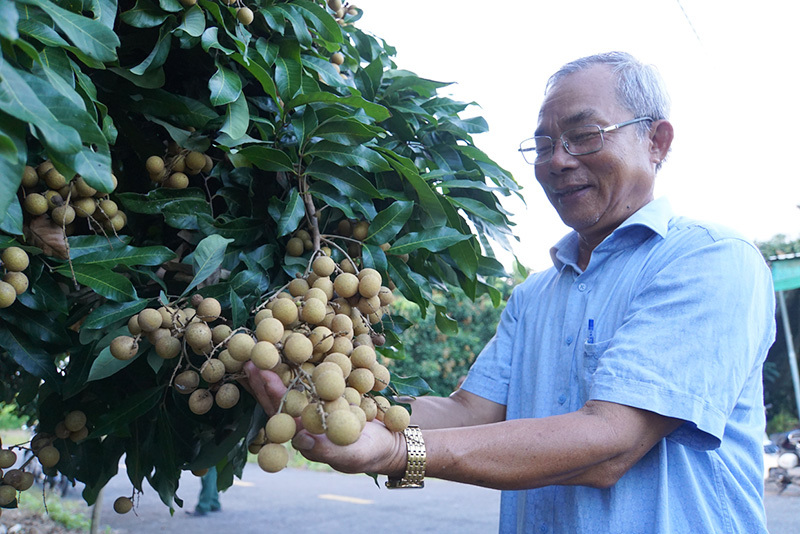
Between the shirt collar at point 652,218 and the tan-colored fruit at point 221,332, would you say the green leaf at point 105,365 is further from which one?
the shirt collar at point 652,218

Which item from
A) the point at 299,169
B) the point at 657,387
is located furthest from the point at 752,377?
the point at 299,169

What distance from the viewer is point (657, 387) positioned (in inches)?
41.9

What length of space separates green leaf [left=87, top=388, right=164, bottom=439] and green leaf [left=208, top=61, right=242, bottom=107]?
482 millimetres

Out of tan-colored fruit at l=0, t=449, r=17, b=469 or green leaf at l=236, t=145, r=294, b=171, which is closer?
green leaf at l=236, t=145, r=294, b=171

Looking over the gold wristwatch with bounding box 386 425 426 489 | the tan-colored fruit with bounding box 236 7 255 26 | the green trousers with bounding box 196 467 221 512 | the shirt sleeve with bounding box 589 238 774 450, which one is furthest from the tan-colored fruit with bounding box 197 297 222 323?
the green trousers with bounding box 196 467 221 512

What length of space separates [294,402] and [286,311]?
0.40 ft

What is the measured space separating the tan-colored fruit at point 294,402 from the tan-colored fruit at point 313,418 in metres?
0.02

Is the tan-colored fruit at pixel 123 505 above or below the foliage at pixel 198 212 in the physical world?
below

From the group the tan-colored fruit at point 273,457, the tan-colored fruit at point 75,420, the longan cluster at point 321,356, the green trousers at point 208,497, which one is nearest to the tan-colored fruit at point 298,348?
the longan cluster at point 321,356

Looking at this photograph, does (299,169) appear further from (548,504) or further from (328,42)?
(548,504)

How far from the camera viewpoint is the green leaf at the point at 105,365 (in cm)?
95

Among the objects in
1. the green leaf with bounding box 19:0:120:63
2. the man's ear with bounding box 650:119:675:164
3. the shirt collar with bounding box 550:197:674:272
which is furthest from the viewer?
the man's ear with bounding box 650:119:675:164

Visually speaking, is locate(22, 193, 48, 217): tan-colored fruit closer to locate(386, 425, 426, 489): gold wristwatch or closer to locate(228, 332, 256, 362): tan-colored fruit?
locate(228, 332, 256, 362): tan-colored fruit

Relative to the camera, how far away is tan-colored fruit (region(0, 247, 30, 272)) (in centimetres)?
88
